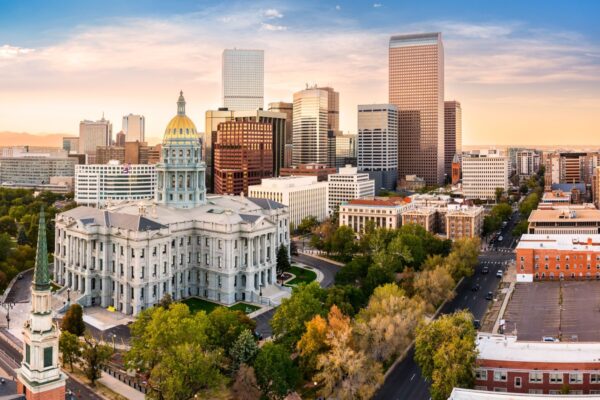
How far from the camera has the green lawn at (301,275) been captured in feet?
432

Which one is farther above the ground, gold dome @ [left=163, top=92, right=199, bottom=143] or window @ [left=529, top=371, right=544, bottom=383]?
gold dome @ [left=163, top=92, right=199, bottom=143]

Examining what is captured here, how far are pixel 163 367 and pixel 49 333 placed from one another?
18.5 meters

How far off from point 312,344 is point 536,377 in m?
27.1

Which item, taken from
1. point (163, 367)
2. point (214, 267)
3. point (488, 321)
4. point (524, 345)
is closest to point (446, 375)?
point (524, 345)

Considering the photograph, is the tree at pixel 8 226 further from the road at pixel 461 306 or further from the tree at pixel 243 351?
the road at pixel 461 306

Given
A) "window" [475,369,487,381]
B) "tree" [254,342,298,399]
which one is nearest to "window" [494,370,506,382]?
"window" [475,369,487,381]

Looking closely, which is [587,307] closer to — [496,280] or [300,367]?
[496,280]

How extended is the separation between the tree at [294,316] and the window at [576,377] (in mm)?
33295

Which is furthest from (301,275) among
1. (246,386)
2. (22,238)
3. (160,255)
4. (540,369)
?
(22,238)

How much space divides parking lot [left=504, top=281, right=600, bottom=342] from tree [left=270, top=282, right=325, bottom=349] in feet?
106

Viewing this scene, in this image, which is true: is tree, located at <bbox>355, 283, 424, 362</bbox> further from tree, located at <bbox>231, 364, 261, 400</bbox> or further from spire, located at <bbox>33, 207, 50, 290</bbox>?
spire, located at <bbox>33, 207, 50, 290</bbox>

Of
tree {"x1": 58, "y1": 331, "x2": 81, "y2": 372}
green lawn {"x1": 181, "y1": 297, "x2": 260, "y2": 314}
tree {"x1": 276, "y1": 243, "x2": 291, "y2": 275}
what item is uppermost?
tree {"x1": 276, "y1": 243, "x2": 291, "y2": 275}

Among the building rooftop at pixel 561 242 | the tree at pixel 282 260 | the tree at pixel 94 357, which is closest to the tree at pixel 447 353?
the tree at pixel 94 357

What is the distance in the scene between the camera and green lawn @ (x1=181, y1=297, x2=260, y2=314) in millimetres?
110312
